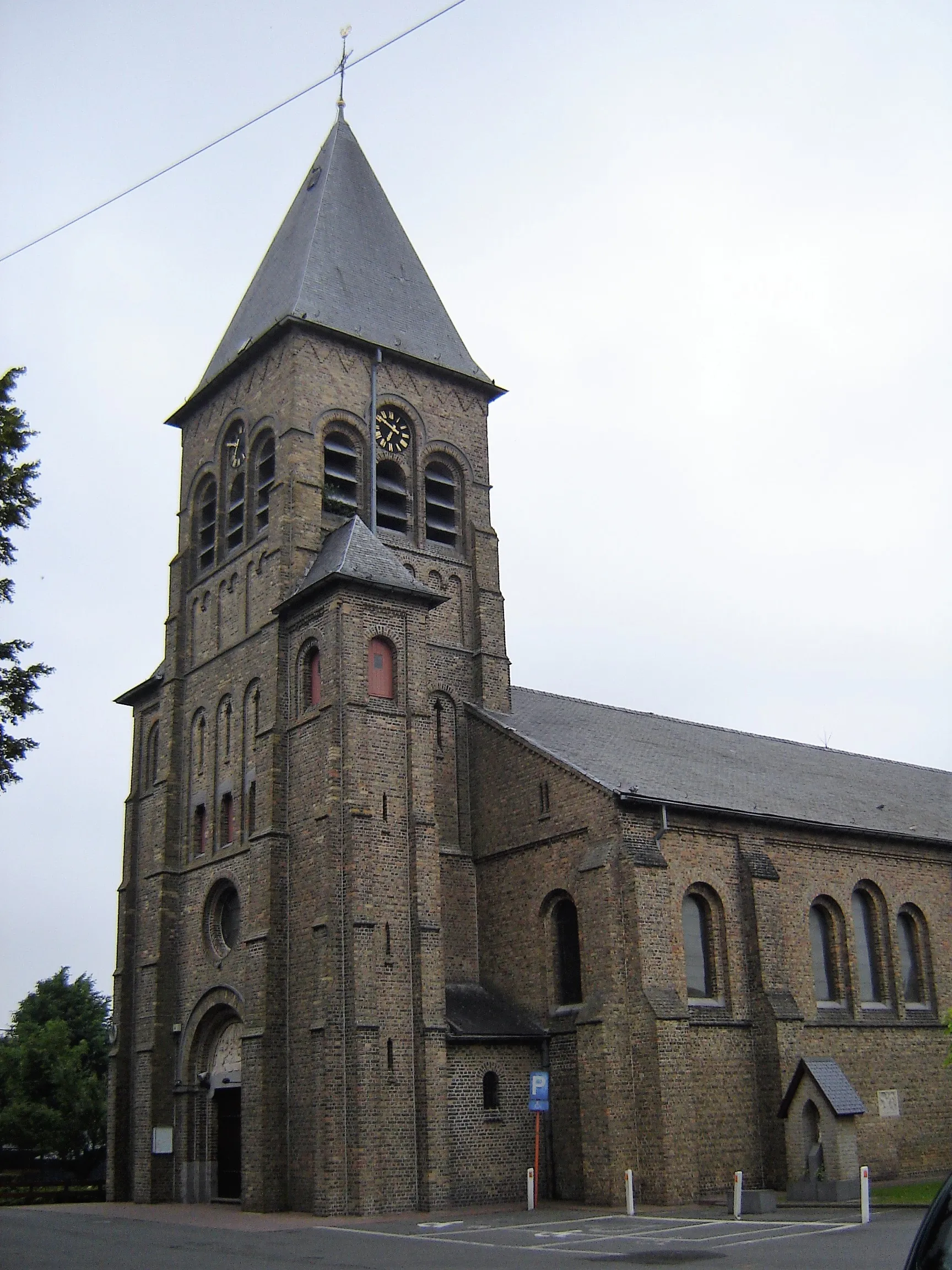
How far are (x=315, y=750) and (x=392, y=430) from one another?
35.4ft

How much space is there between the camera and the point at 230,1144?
95.0 ft

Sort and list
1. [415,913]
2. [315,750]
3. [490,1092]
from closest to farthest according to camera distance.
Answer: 1. [415,913]
2. [490,1092]
3. [315,750]

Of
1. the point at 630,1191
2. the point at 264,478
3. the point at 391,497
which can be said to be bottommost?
the point at 630,1191

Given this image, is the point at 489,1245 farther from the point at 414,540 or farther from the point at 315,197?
the point at 315,197

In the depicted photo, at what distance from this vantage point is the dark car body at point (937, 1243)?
3.93m

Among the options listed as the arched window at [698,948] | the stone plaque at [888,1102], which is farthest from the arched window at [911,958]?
the arched window at [698,948]

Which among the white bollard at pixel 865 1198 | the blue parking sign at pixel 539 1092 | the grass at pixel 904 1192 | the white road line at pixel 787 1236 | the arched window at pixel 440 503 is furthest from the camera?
the arched window at pixel 440 503

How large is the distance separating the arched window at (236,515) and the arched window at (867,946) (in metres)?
19.0

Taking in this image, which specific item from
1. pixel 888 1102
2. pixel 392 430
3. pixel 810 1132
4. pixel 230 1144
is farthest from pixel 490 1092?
pixel 392 430

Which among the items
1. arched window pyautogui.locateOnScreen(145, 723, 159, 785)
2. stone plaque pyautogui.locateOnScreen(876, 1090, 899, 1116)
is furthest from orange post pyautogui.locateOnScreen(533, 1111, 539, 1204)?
arched window pyautogui.locateOnScreen(145, 723, 159, 785)

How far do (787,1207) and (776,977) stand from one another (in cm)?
576

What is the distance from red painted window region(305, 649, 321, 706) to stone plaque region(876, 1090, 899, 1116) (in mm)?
16435

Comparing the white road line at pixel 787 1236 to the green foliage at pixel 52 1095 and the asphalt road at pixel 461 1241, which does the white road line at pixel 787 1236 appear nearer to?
the asphalt road at pixel 461 1241

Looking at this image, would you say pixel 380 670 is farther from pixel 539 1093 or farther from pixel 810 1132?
pixel 810 1132
